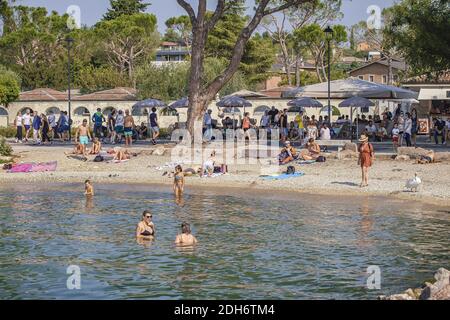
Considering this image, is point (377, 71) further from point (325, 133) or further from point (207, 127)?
point (325, 133)

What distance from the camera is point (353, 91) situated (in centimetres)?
3650

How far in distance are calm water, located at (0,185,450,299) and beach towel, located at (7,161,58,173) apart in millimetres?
4760

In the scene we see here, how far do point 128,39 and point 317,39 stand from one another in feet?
60.4

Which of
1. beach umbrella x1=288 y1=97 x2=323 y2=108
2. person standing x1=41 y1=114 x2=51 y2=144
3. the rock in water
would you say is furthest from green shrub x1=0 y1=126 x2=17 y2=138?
beach umbrella x1=288 y1=97 x2=323 y2=108

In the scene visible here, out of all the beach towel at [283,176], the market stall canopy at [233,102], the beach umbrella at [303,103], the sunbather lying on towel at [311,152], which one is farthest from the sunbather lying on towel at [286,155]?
the market stall canopy at [233,102]

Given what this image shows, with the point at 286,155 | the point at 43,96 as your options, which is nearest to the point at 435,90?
the point at 286,155

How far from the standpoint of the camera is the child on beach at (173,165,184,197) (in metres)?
25.5

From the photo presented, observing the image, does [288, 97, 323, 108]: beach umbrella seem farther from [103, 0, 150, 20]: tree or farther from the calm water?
[103, 0, 150, 20]: tree

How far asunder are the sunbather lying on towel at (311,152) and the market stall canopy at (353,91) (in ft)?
18.1

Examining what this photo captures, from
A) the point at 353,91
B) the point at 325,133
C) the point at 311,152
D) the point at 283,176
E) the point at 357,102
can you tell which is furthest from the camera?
the point at 357,102
